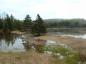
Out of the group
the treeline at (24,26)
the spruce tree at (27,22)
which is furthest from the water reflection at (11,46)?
the spruce tree at (27,22)

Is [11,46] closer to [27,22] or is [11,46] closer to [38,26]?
[38,26]

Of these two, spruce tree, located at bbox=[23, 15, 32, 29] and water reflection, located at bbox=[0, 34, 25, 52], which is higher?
spruce tree, located at bbox=[23, 15, 32, 29]

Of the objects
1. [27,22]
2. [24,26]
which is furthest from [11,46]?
[24,26]

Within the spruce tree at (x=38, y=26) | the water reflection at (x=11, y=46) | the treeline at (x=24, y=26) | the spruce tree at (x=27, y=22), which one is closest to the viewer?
the water reflection at (x=11, y=46)

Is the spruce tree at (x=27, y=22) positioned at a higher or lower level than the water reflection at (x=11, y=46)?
higher

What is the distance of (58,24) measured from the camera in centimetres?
19450

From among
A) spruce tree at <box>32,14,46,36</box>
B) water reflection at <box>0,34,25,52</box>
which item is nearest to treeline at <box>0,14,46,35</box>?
spruce tree at <box>32,14,46,36</box>

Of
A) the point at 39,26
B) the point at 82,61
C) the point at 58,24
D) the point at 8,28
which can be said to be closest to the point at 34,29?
the point at 39,26

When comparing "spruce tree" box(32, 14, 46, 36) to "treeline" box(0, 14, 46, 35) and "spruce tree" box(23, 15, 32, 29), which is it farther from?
"spruce tree" box(23, 15, 32, 29)

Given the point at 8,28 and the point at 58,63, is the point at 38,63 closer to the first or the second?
the point at 58,63

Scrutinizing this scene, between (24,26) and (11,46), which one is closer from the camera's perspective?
(11,46)

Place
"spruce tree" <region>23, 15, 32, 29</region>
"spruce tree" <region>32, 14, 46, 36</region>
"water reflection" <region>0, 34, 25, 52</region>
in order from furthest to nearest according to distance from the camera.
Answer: "spruce tree" <region>23, 15, 32, 29</region> → "spruce tree" <region>32, 14, 46, 36</region> → "water reflection" <region>0, 34, 25, 52</region>

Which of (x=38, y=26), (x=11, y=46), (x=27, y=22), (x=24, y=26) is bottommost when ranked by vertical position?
(x=11, y=46)

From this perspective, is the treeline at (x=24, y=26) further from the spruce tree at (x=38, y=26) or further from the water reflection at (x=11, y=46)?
the water reflection at (x=11, y=46)
